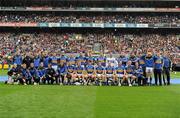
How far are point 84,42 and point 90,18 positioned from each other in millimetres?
6748

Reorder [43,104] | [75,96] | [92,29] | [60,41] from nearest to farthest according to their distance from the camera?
[43,104] < [75,96] < [60,41] < [92,29]

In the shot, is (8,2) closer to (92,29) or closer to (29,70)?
(92,29)

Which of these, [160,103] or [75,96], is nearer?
[160,103]

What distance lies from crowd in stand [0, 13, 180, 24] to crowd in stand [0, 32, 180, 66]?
210 centimetres

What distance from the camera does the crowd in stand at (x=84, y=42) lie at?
57.1 m

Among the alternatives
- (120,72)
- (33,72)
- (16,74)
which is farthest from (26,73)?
(120,72)

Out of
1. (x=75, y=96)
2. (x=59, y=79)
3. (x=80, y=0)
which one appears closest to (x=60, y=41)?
(x=80, y=0)

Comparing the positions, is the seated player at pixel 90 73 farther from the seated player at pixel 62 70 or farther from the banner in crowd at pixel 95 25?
the banner in crowd at pixel 95 25

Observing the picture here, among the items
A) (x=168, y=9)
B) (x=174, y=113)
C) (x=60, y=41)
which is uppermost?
(x=168, y=9)

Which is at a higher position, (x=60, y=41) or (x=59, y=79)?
(x=60, y=41)

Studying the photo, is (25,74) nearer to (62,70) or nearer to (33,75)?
(33,75)

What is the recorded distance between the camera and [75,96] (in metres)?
16.8

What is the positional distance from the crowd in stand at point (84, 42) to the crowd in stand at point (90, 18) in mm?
2103

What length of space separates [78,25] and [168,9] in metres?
13.5
